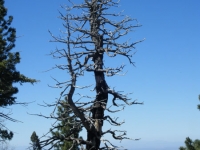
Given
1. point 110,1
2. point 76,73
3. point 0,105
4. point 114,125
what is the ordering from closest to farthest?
point 76,73 → point 114,125 → point 110,1 → point 0,105

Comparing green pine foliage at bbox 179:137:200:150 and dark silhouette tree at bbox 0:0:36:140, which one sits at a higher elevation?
dark silhouette tree at bbox 0:0:36:140

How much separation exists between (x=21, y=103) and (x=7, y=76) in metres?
1.63

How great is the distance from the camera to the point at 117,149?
269 inches

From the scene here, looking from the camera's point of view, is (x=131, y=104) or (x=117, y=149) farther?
(x=131, y=104)

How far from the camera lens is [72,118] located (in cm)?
707

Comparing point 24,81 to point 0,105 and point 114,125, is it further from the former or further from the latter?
point 114,125

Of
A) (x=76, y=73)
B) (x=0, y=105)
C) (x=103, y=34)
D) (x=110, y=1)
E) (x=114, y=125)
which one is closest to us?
(x=76, y=73)

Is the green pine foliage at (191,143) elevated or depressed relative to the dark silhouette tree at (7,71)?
depressed

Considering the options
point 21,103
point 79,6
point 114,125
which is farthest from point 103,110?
point 21,103

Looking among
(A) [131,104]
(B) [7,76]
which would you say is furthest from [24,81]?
(A) [131,104]

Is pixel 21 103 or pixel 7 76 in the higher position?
pixel 7 76

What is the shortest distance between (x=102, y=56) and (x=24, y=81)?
12.8 meters

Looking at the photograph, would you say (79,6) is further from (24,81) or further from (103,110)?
(24,81)

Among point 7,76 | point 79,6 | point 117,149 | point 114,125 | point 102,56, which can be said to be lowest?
point 117,149
